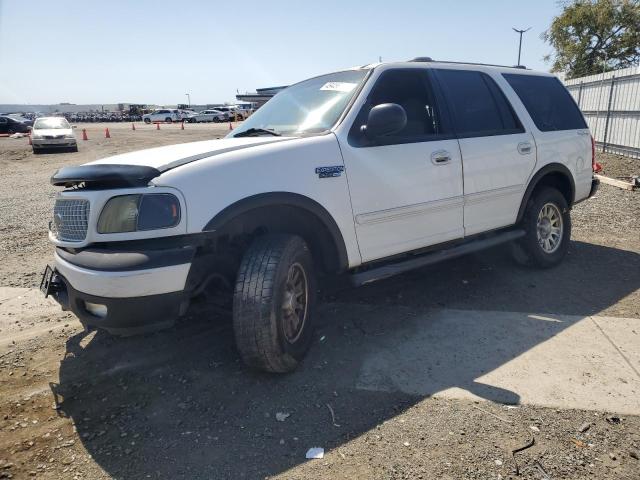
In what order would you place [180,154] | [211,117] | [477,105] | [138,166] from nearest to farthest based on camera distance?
[138,166] → [180,154] → [477,105] → [211,117]

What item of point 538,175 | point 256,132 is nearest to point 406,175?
point 256,132

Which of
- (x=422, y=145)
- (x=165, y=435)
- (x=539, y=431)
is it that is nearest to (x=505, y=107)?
(x=422, y=145)

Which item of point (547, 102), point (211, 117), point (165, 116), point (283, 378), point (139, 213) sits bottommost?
point (211, 117)

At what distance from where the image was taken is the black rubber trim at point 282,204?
2.81 metres

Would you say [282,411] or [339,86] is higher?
[339,86]

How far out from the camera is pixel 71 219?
2934 mm

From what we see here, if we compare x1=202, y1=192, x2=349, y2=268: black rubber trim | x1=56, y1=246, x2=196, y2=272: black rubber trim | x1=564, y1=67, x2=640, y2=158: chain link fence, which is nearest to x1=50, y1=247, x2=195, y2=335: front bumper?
x1=56, y1=246, x2=196, y2=272: black rubber trim

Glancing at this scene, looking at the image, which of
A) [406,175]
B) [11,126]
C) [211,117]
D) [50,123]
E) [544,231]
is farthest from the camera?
[211,117]

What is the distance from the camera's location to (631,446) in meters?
2.48

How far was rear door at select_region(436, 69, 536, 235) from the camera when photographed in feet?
13.9

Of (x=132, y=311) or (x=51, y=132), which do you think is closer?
(x=132, y=311)

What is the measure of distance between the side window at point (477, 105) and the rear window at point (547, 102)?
0.34 m

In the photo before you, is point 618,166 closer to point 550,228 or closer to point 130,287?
point 550,228

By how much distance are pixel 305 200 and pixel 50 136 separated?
819 inches
